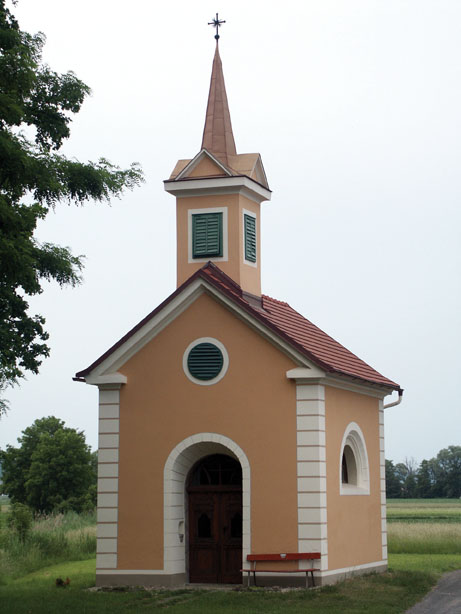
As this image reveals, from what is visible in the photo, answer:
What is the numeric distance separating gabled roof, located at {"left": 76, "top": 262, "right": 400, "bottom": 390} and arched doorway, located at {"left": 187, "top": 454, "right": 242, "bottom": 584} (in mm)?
3293

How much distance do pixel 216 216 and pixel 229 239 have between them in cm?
68

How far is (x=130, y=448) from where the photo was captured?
74.7ft

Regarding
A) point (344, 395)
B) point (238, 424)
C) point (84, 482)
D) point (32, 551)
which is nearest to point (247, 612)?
point (238, 424)

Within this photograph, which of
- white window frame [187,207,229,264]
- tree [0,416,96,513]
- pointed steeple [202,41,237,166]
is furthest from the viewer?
tree [0,416,96,513]

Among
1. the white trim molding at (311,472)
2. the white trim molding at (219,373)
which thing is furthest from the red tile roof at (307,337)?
the white trim molding at (219,373)

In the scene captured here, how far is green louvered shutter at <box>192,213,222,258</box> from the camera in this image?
24844mm

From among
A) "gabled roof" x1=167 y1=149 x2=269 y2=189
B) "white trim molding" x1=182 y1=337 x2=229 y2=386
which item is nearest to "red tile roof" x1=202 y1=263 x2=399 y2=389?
"white trim molding" x1=182 y1=337 x2=229 y2=386

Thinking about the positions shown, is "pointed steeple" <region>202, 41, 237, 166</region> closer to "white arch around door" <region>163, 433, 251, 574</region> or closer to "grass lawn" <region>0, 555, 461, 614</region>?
"white arch around door" <region>163, 433, 251, 574</region>

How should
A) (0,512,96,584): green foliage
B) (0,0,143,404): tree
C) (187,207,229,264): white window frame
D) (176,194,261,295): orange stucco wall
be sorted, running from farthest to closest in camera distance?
(0,512,96,584): green foliage → (187,207,229,264): white window frame → (176,194,261,295): orange stucco wall → (0,0,143,404): tree

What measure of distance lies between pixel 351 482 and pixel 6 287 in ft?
33.4

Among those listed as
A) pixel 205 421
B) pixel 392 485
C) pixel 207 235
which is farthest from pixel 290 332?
pixel 392 485

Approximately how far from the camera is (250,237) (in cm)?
2550

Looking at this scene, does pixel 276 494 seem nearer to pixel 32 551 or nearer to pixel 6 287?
pixel 6 287

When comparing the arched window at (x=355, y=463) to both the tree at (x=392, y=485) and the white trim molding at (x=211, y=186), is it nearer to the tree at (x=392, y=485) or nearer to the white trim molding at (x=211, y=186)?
the white trim molding at (x=211, y=186)
